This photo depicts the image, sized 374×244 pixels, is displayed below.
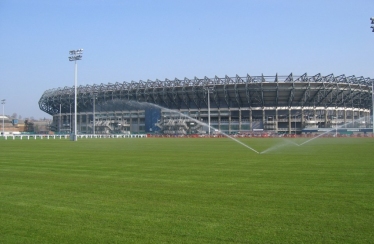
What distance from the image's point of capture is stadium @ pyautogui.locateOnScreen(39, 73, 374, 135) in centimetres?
11806

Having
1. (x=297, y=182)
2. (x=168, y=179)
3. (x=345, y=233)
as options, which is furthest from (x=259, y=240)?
(x=168, y=179)

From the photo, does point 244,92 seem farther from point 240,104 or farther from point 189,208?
point 189,208

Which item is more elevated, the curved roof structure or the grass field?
the curved roof structure

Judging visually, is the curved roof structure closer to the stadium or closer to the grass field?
the stadium

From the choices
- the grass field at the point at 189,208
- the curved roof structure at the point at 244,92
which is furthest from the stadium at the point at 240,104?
the grass field at the point at 189,208

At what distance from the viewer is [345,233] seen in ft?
23.0

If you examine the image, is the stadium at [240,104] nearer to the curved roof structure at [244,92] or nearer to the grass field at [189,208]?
the curved roof structure at [244,92]

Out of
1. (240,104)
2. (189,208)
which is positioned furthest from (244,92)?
(189,208)

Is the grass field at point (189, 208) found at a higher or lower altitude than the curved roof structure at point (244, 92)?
lower

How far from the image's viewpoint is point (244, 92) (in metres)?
121

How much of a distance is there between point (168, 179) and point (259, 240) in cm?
807

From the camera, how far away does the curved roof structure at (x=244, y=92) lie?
117m

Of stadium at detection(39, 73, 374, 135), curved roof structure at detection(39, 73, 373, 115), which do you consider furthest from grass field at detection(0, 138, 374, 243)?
curved roof structure at detection(39, 73, 373, 115)

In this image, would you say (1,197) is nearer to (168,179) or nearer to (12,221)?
(12,221)
